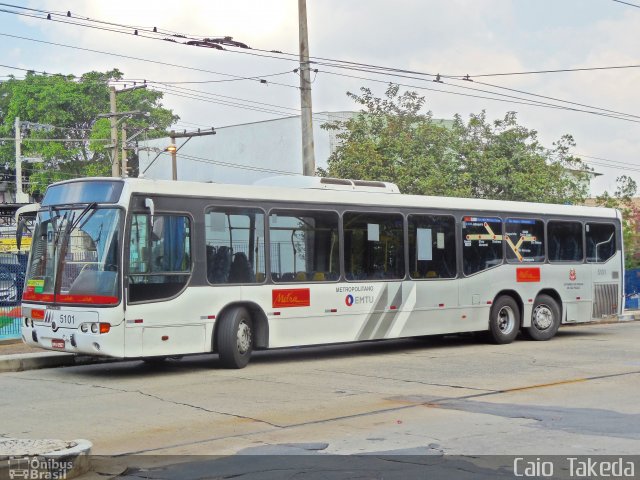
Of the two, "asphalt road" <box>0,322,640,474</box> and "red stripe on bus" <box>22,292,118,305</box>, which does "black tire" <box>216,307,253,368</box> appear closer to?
"asphalt road" <box>0,322,640,474</box>

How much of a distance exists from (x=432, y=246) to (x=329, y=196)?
112 inches

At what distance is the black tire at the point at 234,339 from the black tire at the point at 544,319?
791cm

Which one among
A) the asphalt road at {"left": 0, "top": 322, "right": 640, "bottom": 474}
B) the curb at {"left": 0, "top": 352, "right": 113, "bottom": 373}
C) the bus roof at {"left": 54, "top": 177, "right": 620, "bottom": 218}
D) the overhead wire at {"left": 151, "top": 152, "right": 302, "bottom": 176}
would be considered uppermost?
the overhead wire at {"left": 151, "top": 152, "right": 302, "bottom": 176}

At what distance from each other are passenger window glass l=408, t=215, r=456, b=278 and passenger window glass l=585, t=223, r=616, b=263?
15.3 ft

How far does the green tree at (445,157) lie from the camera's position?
1433 inches

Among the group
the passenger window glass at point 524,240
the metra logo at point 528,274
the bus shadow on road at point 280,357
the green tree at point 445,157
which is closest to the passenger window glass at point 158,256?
the bus shadow on road at point 280,357

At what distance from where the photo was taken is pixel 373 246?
17.9 m

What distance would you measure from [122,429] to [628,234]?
1475 inches

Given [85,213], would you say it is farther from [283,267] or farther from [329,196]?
[329,196]

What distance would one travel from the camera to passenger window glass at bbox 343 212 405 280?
17438mm

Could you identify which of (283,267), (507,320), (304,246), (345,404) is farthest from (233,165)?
(345,404)

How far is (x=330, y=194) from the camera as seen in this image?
17.3 meters

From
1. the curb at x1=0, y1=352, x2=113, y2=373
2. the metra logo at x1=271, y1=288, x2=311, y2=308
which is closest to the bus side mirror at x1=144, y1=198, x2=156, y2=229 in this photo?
the metra logo at x1=271, y1=288, x2=311, y2=308

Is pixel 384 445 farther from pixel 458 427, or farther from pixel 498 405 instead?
pixel 498 405
